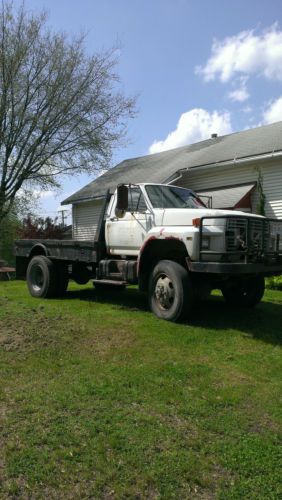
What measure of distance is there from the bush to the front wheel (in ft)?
16.1

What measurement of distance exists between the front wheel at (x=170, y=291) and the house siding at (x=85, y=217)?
507 inches

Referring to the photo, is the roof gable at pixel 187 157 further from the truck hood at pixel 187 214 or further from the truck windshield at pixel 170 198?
the truck hood at pixel 187 214

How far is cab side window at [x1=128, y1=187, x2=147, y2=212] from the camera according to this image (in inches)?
327

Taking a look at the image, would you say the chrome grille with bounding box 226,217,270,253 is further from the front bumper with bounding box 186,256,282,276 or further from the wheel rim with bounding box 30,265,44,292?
the wheel rim with bounding box 30,265,44,292

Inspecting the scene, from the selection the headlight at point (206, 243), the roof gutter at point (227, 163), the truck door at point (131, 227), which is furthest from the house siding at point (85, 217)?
the headlight at point (206, 243)

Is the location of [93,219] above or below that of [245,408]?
above

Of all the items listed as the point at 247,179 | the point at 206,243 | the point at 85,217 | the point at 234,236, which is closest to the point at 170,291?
the point at 206,243

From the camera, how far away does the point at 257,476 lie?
10.6ft

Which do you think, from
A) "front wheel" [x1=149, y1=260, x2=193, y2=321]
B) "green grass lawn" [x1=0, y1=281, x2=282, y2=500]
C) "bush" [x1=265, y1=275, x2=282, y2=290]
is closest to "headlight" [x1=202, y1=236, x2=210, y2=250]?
"front wheel" [x1=149, y1=260, x2=193, y2=321]

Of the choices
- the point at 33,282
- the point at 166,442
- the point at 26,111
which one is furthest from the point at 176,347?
the point at 26,111

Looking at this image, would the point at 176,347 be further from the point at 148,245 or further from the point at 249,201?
the point at 249,201

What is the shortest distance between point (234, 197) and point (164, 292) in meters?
8.06

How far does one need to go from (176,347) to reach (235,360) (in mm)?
800

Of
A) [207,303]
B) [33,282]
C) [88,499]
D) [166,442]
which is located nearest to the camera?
[88,499]
